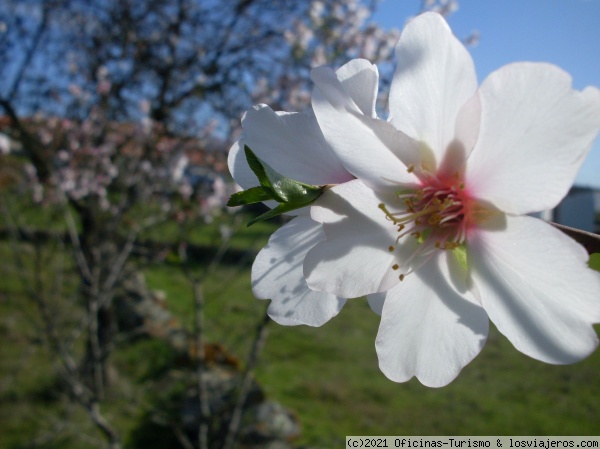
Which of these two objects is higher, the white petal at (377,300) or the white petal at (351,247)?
the white petal at (351,247)

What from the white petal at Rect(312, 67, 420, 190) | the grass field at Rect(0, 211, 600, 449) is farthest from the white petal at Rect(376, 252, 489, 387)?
the grass field at Rect(0, 211, 600, 449)

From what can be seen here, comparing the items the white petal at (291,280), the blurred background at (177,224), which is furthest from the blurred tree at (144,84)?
the white petal at (291,280)

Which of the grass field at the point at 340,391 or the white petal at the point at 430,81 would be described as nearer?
the white petal at the point at 430,81

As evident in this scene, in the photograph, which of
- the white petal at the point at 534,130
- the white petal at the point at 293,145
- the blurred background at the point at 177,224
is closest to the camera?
the white petal at the point at 534,130

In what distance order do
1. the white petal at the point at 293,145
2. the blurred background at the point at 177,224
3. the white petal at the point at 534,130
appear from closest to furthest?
the white petal at the point at 534,130 < the white petal at the point at 293,145 < the blurred background at the point at 177,224

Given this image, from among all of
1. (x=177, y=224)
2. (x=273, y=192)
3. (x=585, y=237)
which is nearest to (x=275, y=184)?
(x=273, y=192)

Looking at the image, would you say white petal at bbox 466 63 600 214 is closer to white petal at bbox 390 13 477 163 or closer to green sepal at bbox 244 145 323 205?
white petal at bbox 390 13 477 163

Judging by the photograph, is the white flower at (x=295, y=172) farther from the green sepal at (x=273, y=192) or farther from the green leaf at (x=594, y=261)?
the green leaf at (x=594, y=261)

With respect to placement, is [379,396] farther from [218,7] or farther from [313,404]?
[218,7]
